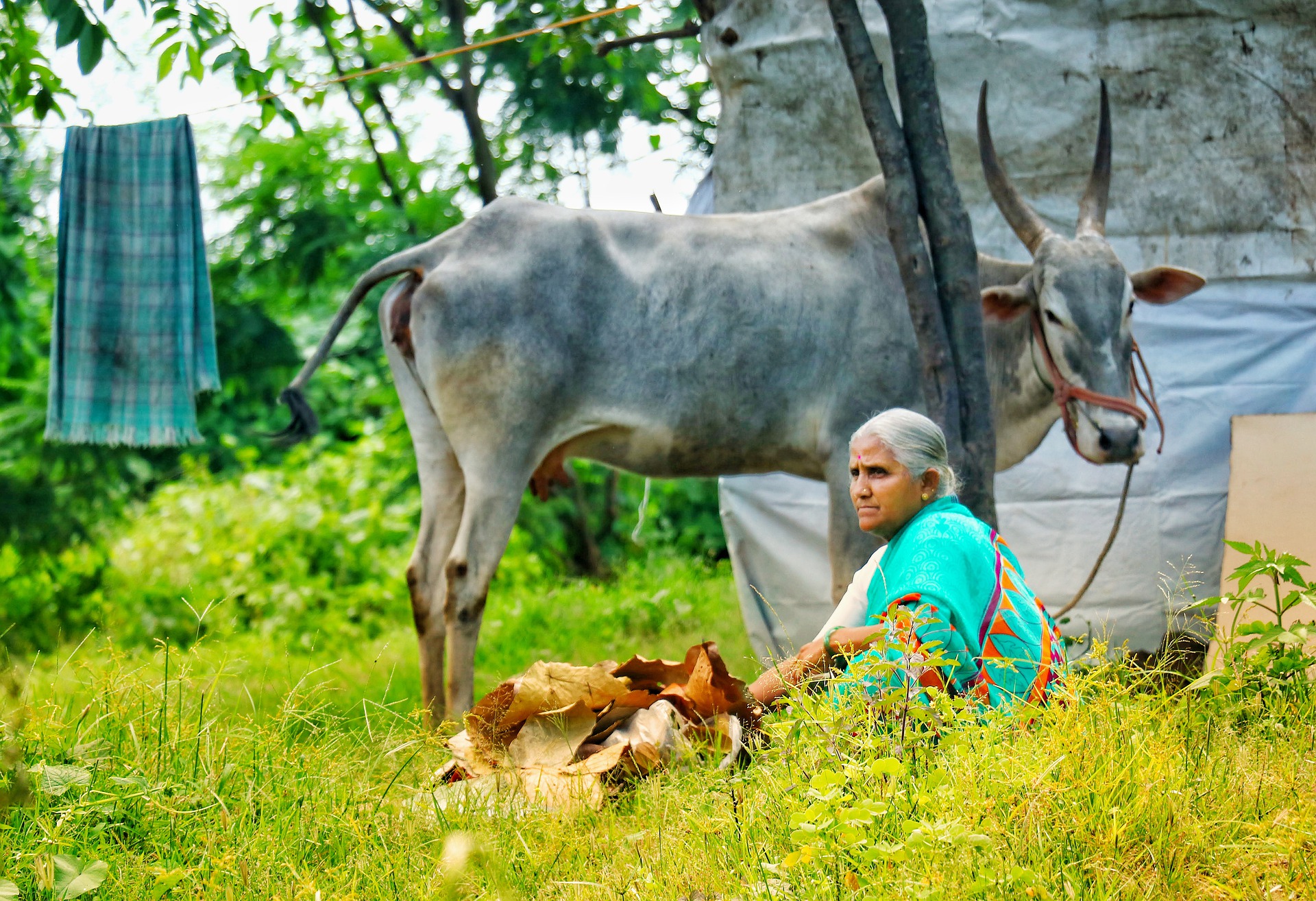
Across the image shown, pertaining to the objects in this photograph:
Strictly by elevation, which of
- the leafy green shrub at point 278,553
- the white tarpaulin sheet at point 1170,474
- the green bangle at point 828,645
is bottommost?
the leafy green shrub at point 278,553

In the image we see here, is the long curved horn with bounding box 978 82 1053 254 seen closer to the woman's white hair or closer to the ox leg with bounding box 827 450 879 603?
the ox leg with bounding box 827 450 879 603

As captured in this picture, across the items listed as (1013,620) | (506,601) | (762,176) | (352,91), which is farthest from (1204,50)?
(352,91)

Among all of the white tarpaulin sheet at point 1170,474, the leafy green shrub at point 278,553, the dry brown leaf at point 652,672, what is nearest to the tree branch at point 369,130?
the leafy green shrub at point 278,553

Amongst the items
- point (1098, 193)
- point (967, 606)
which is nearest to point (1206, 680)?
point (967, 606)

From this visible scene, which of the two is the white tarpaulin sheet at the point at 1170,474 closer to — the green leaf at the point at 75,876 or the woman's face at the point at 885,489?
the woman's face at the point at 885,489

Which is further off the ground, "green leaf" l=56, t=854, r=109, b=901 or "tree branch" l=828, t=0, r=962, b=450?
"tree branch" l=828, t=0, r=962, b=450

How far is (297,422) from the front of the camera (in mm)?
4672

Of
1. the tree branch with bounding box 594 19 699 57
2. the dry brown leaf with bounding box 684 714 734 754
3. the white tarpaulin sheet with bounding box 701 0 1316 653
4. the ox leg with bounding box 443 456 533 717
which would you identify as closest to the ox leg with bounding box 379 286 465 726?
the ox leg with bounding box 443 456 533 717

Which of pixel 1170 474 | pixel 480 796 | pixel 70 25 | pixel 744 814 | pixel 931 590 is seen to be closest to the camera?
pixel 744 814

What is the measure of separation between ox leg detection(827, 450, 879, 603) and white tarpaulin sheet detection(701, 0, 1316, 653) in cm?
105

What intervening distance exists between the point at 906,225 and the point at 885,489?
153 centimetres

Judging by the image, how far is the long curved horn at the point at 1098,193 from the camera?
4426mm

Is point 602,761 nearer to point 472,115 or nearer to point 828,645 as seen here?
point 828,645

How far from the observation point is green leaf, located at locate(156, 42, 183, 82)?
461cm
